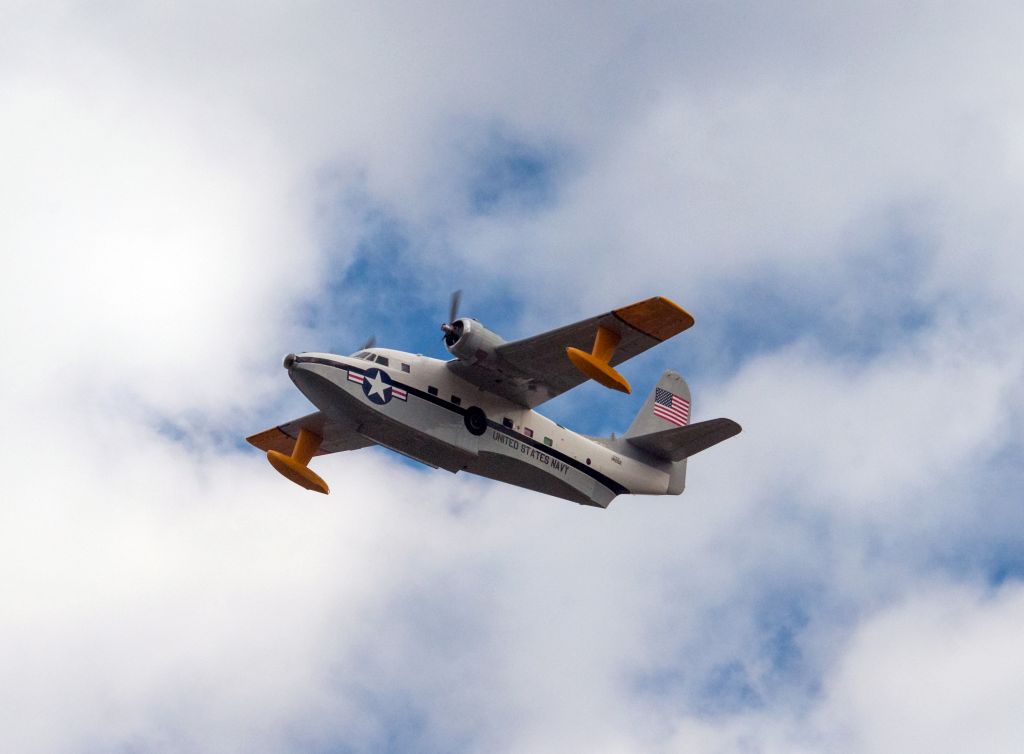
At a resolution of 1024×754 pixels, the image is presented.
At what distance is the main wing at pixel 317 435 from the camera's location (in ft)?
134

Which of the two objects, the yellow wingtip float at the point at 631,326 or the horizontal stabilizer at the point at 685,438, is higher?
the horizontal stabilizer at the point at 685,438

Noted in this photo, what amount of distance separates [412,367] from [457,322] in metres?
1.77

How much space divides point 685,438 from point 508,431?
5.33 m

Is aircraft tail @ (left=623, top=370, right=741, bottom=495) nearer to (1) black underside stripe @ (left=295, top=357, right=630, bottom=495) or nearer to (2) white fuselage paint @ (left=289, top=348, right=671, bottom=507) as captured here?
(2) white fuselage paint @ (left=289, top=348, right=671, bottom=507)

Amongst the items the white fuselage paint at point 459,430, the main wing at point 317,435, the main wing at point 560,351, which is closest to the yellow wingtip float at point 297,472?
the main wing at point 317,435

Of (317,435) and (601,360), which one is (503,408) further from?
(317,435)

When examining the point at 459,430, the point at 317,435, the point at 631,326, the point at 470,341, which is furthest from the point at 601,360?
the point at 317,435

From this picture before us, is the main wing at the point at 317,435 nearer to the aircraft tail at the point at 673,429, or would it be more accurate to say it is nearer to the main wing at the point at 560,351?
the main wing at the point at 560,351

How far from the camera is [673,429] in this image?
128ft

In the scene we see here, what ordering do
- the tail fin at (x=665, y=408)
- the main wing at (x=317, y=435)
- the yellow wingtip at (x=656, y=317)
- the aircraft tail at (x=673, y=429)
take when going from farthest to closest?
1. the tail fin at (x=665, y=408)
2. the main wing at (x=317, y=435)
3. the aircraft tail at (x=673, y=429)
4. the yellow wingtip at (x=656, y=317)

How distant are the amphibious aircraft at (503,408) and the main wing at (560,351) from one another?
0.03 metres

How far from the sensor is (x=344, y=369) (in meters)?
35.4

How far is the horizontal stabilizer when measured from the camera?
37688mm

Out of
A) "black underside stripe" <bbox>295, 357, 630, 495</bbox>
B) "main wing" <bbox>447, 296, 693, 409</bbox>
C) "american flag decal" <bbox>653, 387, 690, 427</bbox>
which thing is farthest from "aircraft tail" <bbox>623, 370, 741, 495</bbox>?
"main wing" <bbox>447, 296, 693, 409</bbox>
